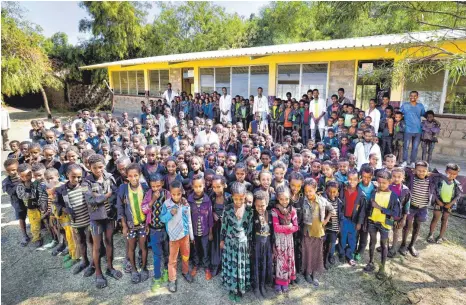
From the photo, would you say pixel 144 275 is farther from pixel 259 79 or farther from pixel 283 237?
pixel 259 79

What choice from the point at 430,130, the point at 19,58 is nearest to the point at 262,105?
the point at 430,130

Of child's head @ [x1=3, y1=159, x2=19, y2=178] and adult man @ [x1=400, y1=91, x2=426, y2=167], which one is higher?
adult man @ [x1=400, y1=91, x2=426, y2=167]

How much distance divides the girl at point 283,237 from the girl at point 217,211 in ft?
1.62

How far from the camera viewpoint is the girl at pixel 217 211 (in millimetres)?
3117

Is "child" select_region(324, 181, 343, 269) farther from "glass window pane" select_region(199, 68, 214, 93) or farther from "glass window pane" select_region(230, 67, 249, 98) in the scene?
"glass window pane" select_region(199, 68, 214, 93)

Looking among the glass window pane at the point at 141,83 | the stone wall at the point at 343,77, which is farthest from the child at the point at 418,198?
the glass window pane at the point at 141,83

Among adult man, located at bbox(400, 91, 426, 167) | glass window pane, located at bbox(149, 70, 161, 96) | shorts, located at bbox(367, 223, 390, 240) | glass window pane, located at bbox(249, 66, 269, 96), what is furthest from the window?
glass window pane, located at bbox(149, 70, 161, 96)

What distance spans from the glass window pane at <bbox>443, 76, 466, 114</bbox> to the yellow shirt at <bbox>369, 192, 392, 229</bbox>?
13.5ft

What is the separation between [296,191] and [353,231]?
87cm

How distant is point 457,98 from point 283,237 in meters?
5.23

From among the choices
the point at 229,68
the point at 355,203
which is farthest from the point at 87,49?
the point at 355,203

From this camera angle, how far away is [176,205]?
301cm

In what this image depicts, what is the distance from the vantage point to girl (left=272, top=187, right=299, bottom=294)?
2.89 m

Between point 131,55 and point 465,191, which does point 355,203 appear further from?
point 131,55
